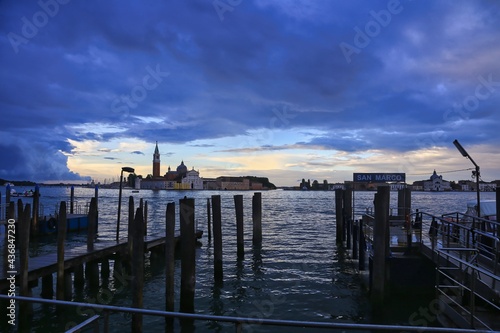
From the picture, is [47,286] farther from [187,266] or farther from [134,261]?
[187,266]

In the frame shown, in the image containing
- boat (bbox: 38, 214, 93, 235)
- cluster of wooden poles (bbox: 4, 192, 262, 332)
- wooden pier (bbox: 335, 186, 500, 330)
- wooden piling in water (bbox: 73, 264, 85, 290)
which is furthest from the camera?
boat (bbox: 38, 214, 93, 235)

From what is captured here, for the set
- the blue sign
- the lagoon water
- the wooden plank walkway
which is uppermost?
the blue sign

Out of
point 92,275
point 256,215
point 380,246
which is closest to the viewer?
point 380,246

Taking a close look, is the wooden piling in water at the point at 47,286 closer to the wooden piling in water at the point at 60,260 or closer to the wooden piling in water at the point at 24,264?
the wooden piling in water at the point at 60,260

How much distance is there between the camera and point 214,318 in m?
4.00

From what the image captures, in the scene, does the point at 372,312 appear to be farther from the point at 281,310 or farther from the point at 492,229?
the point at 492,229

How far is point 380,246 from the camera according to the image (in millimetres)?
12305

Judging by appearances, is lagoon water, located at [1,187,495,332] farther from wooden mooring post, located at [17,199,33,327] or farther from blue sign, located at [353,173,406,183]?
blue sign, located at [353,173,406,183]

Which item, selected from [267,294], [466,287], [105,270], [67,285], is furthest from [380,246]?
[105,270]

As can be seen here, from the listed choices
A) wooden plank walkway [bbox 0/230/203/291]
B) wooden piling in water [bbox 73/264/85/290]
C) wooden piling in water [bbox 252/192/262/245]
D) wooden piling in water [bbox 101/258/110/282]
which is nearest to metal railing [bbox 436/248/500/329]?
wooden plank walkway [bbox 0/230/203/291]

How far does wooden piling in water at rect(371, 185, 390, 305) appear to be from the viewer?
40.2ft

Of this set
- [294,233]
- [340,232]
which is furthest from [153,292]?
[294,233]

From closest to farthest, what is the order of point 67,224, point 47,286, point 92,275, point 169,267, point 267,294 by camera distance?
point 169,267 < point 47,286 < point 267,294 < point 92,275 < point 67,224

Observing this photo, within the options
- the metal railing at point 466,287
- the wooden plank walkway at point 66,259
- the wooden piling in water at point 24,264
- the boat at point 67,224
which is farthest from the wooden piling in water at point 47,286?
the boat at point 67,224
